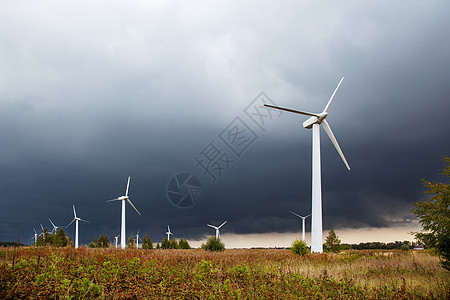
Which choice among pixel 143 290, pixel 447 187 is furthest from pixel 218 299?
pixel 447 187

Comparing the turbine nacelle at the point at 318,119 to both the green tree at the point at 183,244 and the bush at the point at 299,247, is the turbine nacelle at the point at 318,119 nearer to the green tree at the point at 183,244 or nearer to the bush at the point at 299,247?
the bush at the point at 299,247

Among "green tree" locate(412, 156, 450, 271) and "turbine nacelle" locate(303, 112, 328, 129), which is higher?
"turbine nacelle" locate(303, 112, 328, 129)

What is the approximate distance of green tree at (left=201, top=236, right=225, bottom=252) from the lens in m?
28.3

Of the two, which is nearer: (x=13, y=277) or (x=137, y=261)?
(x=13, y=277)

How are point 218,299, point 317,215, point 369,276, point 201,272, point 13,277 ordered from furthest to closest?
point 317,215, point 369,276, point 201,272, point 13,277, point 218,299

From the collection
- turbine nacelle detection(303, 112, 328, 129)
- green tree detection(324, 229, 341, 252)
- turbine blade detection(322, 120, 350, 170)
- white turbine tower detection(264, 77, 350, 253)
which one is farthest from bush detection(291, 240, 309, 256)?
green tree detection(324, 229, 341, 252)

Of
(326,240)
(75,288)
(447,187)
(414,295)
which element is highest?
(447,187)

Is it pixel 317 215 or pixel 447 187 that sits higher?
pixel 447 187

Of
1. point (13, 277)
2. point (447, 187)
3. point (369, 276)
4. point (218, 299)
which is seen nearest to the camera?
point (218, 299)

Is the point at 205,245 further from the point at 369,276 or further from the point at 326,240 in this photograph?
the point at 326,240

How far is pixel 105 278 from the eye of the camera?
9.06 m

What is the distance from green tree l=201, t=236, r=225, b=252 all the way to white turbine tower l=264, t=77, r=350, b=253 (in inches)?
312

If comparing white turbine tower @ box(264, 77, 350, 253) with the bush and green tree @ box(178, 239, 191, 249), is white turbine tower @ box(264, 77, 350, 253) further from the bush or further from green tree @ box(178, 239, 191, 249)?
green tree @ box(178, 239, 191, 249)

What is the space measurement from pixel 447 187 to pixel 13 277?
59.8 ft
